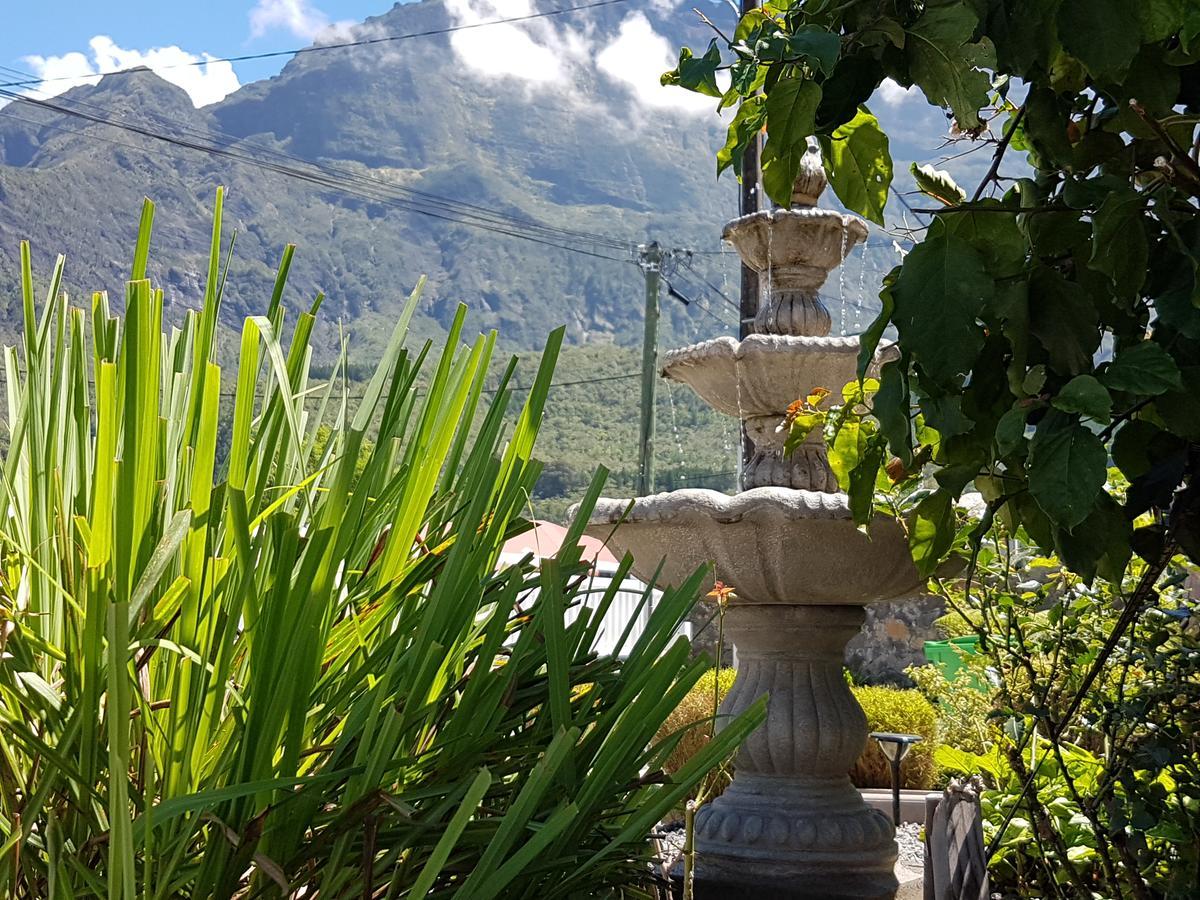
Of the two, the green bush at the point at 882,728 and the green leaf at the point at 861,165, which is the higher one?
the green bush at the point at 882,728

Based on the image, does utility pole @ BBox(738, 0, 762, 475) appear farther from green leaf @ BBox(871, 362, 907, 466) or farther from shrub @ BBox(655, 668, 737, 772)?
green leaf @ BBox(871, 362, 907, 466)

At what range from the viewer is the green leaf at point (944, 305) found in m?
0.94

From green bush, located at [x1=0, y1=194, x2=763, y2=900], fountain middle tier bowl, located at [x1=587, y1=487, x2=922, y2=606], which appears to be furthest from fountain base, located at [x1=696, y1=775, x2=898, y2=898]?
green bush, located at [x1=0, y1=194, x2=763, y2=900]

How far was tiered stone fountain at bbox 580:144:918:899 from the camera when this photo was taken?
109 inches

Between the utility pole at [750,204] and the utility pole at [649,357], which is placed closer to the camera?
the utility pole at [750,204]

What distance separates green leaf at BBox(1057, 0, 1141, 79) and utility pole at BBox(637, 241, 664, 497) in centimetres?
1957

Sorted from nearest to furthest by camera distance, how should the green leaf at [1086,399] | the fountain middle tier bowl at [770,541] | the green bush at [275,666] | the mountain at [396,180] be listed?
the green bush at [275,666] → the green leaf at [1086,399] → the fountain middle tier bowl at [770,541] → the mountain at [396,180]

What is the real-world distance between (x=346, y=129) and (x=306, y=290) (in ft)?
168

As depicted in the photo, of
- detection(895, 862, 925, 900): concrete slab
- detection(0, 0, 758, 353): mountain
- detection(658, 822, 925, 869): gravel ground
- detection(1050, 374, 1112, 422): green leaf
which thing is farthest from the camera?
detection(0, 0, 758, 353): mountain

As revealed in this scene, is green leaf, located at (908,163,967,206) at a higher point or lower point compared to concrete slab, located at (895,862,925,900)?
higher

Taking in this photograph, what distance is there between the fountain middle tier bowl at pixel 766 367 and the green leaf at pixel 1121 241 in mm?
2316

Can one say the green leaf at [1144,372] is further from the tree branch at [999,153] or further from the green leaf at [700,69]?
the green leaf at [700,69]

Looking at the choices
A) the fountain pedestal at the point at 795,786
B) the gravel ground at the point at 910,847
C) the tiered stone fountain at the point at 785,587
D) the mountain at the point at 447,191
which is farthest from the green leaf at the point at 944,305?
the mountain at the point at 447,191

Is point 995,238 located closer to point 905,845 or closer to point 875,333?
point 875,333
